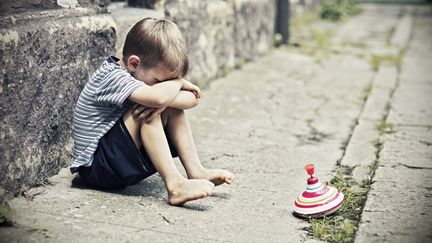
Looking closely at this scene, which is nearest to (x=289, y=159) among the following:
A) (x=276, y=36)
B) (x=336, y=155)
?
A: (x=336, y=155)

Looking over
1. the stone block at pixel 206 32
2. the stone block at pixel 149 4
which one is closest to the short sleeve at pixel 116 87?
the stone block at pixel 149 4

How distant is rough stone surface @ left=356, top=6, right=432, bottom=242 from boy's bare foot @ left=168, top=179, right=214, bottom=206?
555mm

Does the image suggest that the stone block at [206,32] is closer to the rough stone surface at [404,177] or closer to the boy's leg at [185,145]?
the rough stone surface at [404,177]

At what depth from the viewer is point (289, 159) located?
115 inches

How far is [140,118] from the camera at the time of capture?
7.23 ft

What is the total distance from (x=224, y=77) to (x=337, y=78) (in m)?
0.93

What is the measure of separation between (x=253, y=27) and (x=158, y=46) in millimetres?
2993

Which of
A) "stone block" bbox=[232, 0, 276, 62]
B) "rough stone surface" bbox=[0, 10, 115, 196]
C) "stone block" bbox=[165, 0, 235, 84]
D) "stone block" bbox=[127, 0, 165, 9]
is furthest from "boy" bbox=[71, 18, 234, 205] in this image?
"stone block" bbox=[232, 0, 276, 62]

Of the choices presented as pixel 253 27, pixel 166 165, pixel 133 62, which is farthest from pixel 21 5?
pixel 253 27

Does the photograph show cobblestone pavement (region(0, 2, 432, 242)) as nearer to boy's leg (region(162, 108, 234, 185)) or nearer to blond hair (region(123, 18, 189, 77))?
boy's leg (region(162, 108, 234, 185))

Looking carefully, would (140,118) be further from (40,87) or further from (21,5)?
(21,5)

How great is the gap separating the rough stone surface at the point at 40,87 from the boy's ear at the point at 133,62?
12.7 inches

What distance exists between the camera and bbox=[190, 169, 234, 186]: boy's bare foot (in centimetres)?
Answer: 233

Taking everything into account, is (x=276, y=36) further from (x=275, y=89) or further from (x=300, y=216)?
(x=300, y=216)
